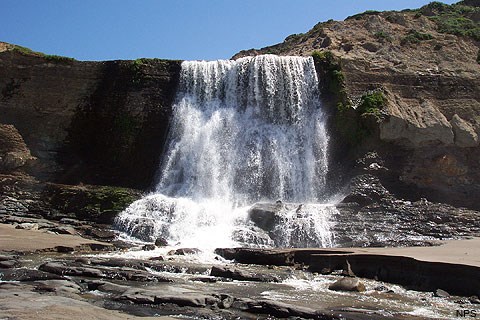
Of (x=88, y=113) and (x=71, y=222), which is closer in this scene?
(x=71, y=222)

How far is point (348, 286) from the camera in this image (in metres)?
11.6

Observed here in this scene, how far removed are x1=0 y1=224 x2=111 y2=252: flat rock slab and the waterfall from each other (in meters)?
3.41

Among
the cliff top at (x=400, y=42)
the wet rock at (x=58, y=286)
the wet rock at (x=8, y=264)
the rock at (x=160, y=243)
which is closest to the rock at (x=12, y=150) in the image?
the rock at (x=160, y=243)

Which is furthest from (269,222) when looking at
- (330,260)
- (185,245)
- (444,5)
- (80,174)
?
(444,5)

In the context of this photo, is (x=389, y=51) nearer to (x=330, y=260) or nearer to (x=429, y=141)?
(x=429, y=141)

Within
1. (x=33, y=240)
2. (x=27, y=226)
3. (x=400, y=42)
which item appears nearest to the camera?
(x=33, y=240)

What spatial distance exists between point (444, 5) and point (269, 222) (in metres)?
41.8

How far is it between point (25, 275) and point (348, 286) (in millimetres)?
7460

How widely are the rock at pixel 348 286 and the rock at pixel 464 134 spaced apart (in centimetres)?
1797

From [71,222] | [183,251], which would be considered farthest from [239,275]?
[71,222]

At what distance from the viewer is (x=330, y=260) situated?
14.8m

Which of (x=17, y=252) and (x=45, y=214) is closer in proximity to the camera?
(x=17, y=252)

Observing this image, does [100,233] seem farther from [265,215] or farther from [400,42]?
[400,42]

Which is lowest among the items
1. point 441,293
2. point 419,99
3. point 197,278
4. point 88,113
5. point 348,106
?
point 197,278
